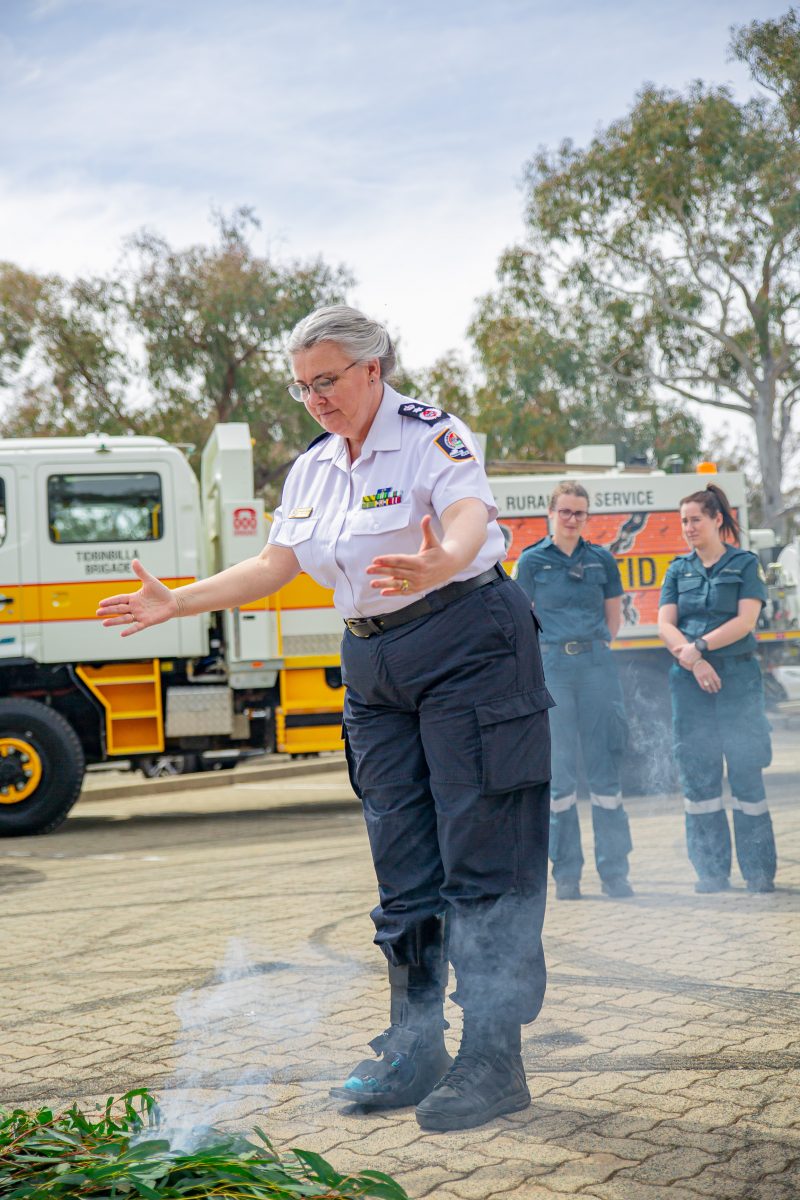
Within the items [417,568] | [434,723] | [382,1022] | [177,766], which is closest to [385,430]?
[417,568]

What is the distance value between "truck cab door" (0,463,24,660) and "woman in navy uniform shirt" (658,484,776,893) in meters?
5.57

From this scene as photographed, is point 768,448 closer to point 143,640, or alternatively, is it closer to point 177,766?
point 177,766

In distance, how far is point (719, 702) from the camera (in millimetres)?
5684

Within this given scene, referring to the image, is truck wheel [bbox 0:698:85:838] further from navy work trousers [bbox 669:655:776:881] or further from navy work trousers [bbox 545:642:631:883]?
navy work trousers [bbox 669:655:776:881]

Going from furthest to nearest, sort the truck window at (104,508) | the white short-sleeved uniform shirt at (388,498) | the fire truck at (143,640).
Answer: the truck window at (104,508) < the fire truck at (143,640) < the white short-sleeved uniform shirt at (388,498)

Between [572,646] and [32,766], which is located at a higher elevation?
[572,646]

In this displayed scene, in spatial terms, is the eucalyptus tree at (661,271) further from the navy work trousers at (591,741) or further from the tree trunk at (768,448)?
the navy work trousers at (591,741)

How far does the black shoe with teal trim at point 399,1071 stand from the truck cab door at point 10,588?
7.13m

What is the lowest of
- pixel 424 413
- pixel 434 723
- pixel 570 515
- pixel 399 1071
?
pixel 399 1071

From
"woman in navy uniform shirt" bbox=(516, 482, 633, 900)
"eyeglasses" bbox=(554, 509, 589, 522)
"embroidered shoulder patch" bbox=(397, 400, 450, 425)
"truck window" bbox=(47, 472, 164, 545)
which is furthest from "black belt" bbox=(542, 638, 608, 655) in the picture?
"truck window" bbox=(47, 472, 164, 545)

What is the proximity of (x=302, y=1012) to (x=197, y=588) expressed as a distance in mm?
1481

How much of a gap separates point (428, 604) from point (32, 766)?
285 inches

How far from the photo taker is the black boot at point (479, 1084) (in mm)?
2830

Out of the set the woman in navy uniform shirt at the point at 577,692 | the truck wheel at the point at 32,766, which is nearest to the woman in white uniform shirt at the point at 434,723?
the woman in navy uniform shirt at the point at 577,692
